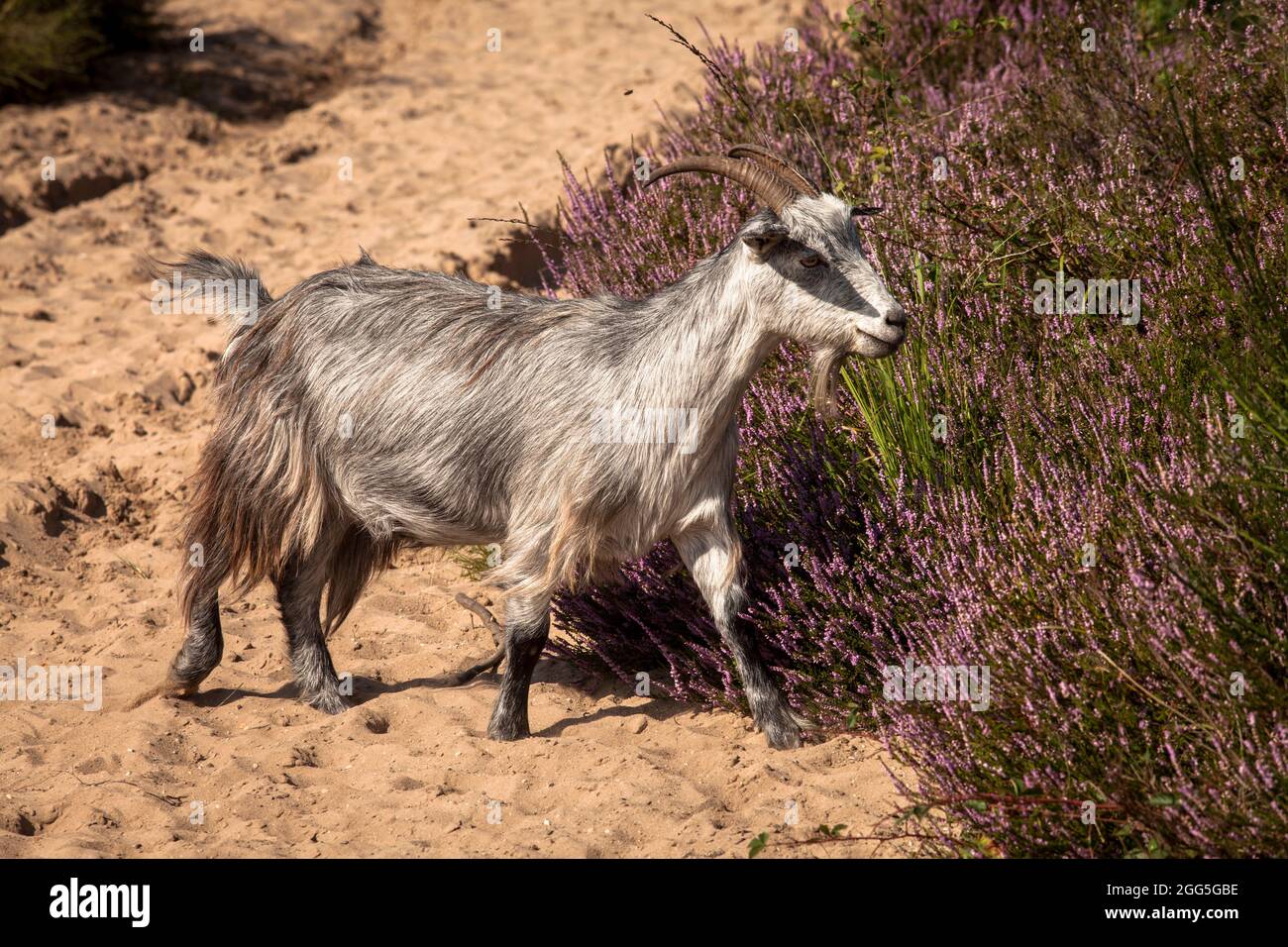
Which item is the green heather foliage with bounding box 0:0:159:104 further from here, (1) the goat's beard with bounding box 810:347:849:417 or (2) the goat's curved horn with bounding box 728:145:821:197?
(1) the goat's beard with bounding box 810:347:849:417

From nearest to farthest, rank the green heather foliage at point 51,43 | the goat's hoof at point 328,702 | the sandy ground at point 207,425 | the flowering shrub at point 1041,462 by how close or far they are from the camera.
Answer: the flowering shrub at point 1041,462
the sandy ground at point 207,425
the goat's hoof at point 328,702
the green heather foliage at point 51,43

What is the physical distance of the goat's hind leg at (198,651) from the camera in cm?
510

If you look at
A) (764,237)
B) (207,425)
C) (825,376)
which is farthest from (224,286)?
(825,376)

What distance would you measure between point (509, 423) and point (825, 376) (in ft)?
3.42

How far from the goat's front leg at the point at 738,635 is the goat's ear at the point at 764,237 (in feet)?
3.00

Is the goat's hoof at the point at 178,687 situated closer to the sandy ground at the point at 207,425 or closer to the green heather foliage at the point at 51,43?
the sandy ground at the point at 207,425

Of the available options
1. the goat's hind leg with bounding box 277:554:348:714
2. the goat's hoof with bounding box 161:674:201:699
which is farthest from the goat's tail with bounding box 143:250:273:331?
the goat's hoof with bounding box 161:674:201:699

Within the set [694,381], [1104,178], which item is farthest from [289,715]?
[1104,178]

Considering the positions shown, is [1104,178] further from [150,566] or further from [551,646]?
[150,566]

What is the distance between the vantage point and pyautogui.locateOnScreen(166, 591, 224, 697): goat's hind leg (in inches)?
201

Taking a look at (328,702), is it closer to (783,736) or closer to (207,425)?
(783,736)

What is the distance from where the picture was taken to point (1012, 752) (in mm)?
3738

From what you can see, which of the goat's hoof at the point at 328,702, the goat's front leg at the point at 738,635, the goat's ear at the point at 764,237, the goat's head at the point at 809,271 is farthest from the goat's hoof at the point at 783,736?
the goat's hoof at the point at 328,702

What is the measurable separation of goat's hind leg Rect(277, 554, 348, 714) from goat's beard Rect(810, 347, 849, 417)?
1934 mm
